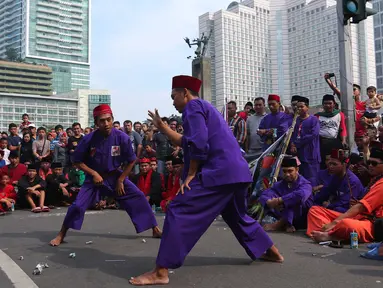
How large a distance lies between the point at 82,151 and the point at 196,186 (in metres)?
2.43

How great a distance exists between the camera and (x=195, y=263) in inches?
175

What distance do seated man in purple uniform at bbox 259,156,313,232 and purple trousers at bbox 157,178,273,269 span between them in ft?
6.88

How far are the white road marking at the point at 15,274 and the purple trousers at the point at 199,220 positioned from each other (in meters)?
1.19

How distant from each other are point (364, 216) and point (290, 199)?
1.06 metres

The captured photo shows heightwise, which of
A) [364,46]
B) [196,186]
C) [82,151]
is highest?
[364,46]

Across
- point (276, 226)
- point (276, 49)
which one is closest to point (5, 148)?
point (276, 226)

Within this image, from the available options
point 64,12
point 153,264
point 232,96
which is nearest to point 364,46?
point 232,96

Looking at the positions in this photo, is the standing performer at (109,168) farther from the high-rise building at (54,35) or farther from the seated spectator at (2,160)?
the high-rise building at (54,35)

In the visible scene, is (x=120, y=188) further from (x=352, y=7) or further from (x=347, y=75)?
(x=352, y=7)

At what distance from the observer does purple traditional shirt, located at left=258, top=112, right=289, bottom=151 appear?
803cm

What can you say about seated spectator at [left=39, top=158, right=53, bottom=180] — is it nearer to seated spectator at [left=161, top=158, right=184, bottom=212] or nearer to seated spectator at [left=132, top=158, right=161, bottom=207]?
seated spectator at [left=132, top=158, right=161, bottom=207]

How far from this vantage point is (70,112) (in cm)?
12331

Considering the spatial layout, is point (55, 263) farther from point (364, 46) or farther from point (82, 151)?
point (364, 46)

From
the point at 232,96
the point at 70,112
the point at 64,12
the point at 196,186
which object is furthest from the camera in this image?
the point at 64,12
